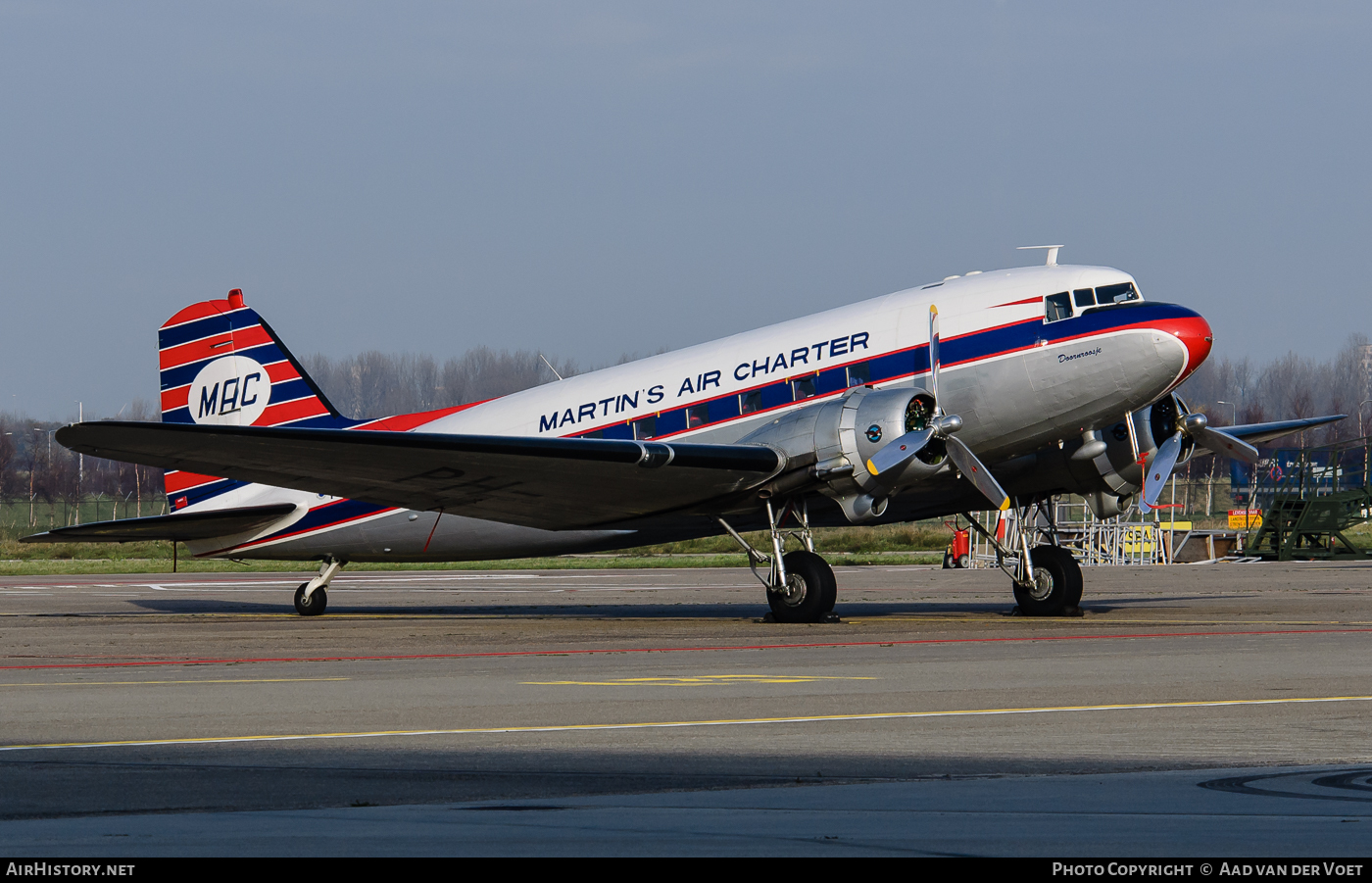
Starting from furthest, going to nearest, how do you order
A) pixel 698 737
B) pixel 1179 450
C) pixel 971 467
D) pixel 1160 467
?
pixel 1179 450 < pixel 1160 467 < pixel 971 467 < pixel 698 737

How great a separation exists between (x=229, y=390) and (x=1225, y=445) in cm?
1730

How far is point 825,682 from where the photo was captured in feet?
40.0

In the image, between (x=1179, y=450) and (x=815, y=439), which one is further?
(x=1179, y=450)

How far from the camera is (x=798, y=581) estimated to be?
20.1 meters

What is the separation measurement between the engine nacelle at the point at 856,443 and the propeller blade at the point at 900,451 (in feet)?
0.34

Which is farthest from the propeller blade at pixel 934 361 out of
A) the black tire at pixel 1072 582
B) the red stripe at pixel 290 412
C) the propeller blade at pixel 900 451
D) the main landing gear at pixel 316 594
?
the red stripe at pixel 290 412

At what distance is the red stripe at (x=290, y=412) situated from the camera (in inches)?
1023

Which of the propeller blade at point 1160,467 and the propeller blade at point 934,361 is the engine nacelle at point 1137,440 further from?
the propeller blade at point 934,361

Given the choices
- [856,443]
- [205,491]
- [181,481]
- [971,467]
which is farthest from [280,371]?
[971,467]

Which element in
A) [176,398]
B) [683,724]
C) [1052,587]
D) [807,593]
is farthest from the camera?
[176,398]

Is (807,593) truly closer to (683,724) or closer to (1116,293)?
(1116,293)

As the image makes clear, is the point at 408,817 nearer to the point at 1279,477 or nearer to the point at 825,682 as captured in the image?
the point at 825,682

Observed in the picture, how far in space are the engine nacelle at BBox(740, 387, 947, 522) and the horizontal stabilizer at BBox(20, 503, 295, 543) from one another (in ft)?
32.8

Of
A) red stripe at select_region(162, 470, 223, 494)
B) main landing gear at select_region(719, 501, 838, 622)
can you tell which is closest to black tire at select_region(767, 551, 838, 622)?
main landing gear at select_region(719, 501, 838, 622)
